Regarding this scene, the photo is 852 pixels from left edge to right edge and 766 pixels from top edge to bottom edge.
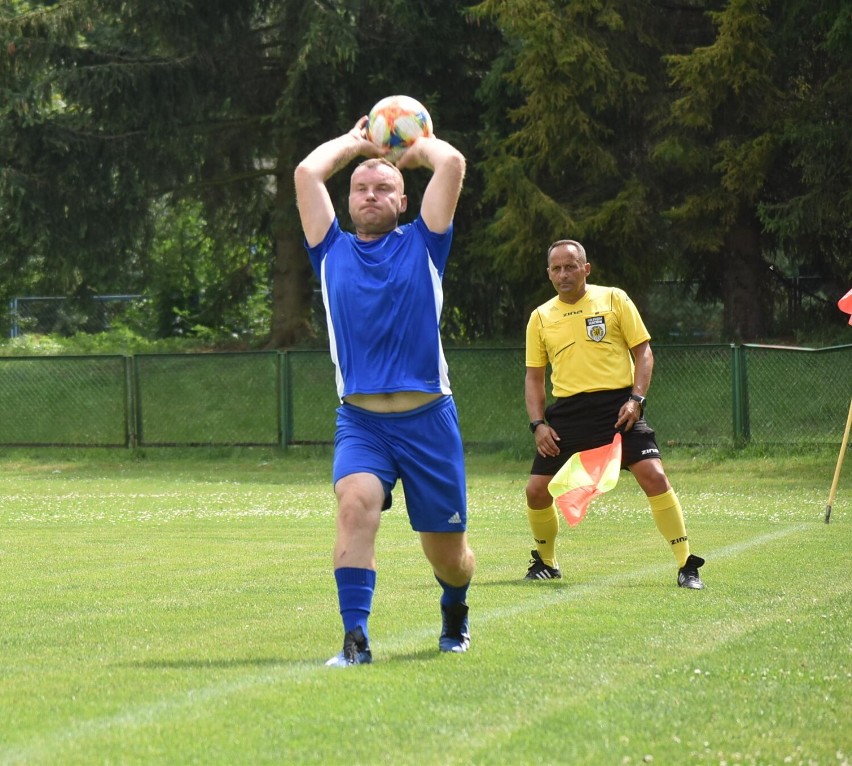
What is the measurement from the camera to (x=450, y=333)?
31422 millimetres

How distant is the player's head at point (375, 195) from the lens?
247 inches

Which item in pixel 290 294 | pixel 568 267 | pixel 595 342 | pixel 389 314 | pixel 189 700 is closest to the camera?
pixel 189 700

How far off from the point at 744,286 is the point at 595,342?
17.7 metres

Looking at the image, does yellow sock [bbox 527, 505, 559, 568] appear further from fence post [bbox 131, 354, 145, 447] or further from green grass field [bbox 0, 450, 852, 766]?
fence post [bbox 131, 354, 145, 447]

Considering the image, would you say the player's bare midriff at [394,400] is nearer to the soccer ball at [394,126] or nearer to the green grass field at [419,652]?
the green grass field at [419,652]

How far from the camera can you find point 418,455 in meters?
6.22

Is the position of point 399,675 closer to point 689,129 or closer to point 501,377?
point 501,377

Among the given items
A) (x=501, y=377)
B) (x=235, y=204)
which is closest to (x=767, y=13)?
(x=501, y=377)

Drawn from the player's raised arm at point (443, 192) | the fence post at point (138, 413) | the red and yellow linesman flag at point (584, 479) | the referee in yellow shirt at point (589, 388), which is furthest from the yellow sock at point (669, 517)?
the fence post at point (138, 413)

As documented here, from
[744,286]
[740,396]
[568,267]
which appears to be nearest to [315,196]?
[568,267]

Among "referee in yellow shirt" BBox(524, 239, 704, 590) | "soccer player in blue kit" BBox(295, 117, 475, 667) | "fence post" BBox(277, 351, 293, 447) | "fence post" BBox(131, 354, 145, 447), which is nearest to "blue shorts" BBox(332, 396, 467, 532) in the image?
"soccer player in blue kit" BBox(295, 117, 475, 667)

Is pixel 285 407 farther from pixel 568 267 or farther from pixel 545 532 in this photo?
pixel 568 267

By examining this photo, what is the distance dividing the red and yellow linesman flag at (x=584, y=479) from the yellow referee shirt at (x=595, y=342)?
41 centimetres

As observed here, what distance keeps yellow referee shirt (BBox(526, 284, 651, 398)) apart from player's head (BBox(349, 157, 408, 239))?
10.5ft
